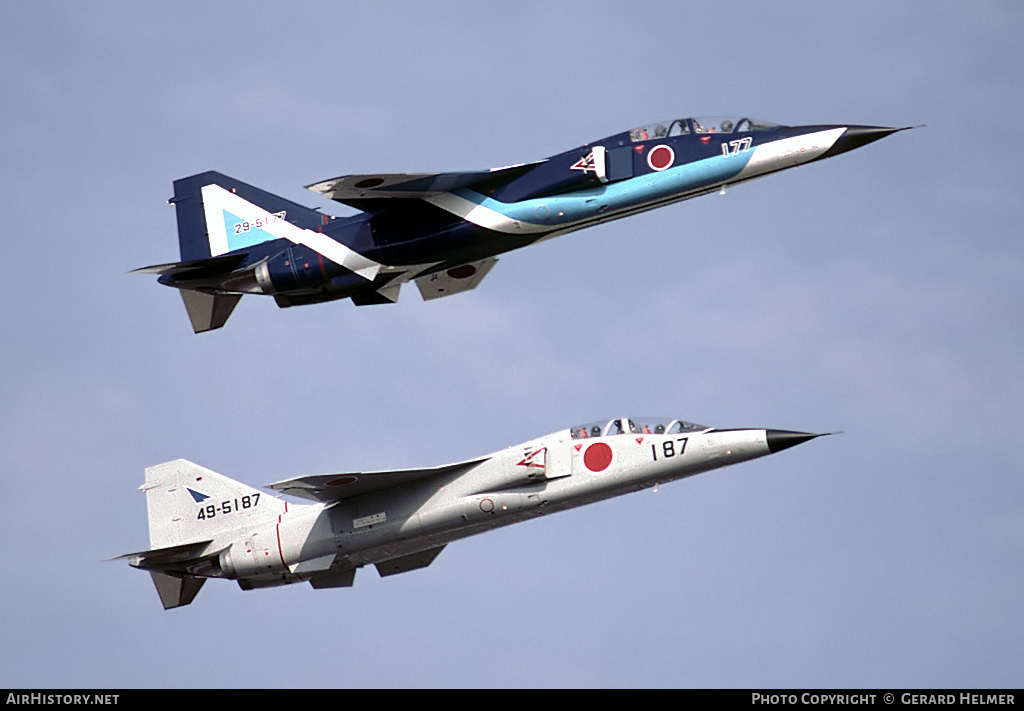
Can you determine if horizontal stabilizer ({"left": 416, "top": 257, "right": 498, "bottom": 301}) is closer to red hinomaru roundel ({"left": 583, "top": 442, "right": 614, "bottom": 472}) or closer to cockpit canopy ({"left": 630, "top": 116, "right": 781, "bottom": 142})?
cockpit canopy ({"left": 630, "top": 116, "right": 781, "bottom": 142})

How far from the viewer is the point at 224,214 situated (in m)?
47.2

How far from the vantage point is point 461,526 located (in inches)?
1681

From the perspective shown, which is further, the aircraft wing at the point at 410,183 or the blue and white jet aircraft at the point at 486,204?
the aircraft wing at the point at 410,183

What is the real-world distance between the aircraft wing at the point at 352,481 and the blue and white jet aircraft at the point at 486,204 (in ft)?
15.3

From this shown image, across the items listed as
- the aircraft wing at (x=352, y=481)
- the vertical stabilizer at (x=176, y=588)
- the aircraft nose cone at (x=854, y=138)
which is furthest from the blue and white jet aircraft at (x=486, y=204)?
the vertical stabilizer at (x=176, y=588)

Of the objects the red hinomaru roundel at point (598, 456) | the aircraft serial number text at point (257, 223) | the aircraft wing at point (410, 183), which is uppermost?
the aircraft serial number text at point (257, 223)

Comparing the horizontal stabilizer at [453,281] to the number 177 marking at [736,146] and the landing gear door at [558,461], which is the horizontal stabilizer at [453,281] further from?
the number 177 marking at [736,146]

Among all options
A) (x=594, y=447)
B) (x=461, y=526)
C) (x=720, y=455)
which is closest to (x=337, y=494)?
(x=461, y=526)

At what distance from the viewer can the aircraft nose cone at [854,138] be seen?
1647 inches
